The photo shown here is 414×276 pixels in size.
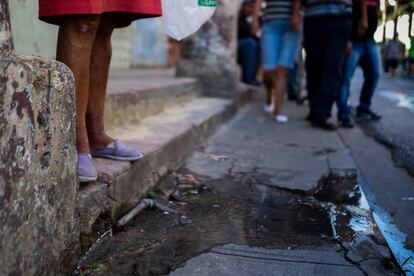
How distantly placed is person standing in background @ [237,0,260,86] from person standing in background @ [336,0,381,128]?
8.33 feet

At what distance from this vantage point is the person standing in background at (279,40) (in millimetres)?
5055

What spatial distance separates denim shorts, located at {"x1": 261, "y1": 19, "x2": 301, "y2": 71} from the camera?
5.08m

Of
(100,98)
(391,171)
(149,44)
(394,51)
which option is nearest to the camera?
(100,98)

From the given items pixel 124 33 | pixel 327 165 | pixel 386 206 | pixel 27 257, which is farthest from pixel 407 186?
pixel 124 33

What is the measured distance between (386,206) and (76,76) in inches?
65.0

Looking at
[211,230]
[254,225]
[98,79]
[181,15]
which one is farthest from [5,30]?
[254,225]

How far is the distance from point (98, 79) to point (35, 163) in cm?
85

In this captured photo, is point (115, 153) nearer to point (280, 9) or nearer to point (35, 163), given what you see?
point (35, 163)

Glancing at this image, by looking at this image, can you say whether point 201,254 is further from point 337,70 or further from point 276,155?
point 337,70

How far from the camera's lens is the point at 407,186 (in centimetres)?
274

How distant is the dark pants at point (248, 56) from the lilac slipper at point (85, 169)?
5906 mm

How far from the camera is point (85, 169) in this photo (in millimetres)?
1846

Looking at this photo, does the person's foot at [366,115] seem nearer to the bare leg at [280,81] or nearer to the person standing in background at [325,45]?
the person standing in background at [325,45]

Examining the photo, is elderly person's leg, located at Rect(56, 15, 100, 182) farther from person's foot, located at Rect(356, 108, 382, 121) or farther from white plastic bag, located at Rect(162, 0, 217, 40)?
person's foot, located at Rect(356, 108, 382, 121)
